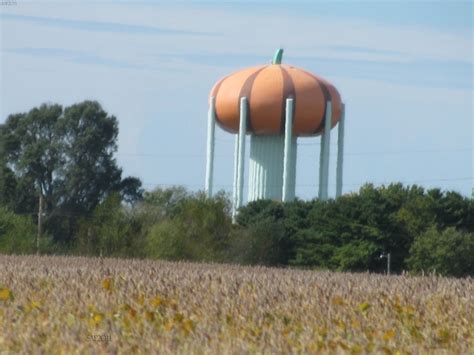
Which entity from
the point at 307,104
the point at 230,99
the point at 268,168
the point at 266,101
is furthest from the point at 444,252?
the point at 230,99

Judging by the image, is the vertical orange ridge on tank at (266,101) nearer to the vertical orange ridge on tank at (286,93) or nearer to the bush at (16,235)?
the vertical orange ridge on tank at (286,93)

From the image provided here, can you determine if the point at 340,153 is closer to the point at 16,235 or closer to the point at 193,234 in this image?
the point at 193,234

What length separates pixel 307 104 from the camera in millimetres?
72500

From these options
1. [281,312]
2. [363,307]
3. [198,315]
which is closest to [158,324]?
[198,315]

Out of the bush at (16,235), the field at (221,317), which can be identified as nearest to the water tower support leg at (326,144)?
the bush at (16,235)

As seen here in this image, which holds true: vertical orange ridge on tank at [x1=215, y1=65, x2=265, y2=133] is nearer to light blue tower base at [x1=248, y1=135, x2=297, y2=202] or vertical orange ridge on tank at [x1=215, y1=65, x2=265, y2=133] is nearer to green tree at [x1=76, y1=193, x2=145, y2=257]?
light blue tower base at [x1=248, y1=135, x2=297, y2=202]

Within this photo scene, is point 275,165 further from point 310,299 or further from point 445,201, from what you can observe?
point 310,299

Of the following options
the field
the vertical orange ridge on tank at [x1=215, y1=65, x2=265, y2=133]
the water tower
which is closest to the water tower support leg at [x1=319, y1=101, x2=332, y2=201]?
the water tower

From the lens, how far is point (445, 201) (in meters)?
73.2

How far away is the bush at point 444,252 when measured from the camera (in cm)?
6712

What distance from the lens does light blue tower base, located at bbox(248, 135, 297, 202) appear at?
75100 millimetres

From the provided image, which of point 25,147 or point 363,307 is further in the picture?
point 25,147

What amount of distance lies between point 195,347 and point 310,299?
521 cm

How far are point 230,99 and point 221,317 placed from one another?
5941cm
